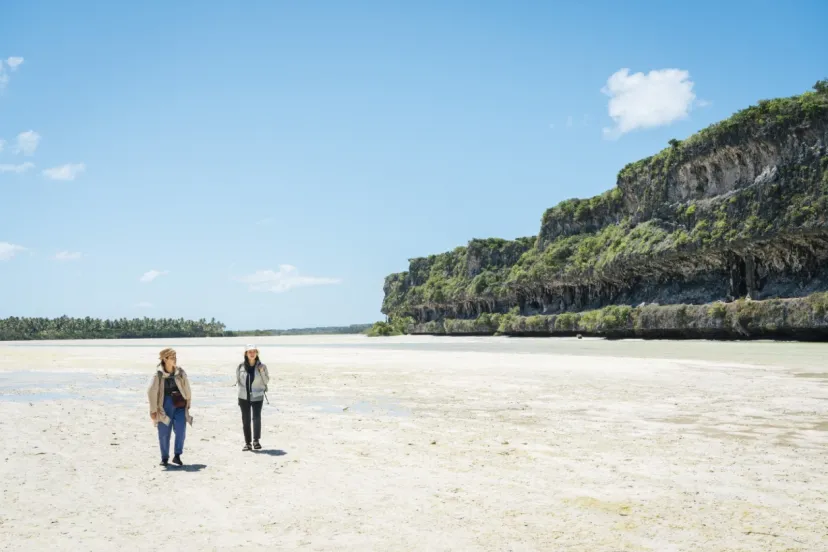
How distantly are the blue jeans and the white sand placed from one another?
292 mm

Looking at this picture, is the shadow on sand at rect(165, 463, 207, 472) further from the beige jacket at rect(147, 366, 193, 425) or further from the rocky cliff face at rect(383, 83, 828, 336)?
the rocky cliff face at rect(383, 83, 828, 336)

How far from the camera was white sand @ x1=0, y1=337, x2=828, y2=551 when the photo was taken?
6.66 metres

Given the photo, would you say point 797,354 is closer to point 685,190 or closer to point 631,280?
point 685,190

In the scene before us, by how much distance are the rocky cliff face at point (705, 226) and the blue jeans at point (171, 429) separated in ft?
165

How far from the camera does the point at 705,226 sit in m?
63.7

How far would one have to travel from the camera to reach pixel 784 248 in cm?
5362

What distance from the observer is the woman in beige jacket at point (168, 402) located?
10180mm

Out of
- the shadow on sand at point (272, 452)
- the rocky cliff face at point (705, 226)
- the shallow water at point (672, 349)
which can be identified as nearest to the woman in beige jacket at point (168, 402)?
the shadow on sand at point (272, 452)

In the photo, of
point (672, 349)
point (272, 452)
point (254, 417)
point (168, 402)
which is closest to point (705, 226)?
point (672, 349)

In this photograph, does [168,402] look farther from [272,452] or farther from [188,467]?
[272,452]

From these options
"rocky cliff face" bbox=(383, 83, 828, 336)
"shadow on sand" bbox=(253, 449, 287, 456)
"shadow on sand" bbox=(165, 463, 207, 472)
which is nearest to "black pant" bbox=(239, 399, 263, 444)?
"shadow on sand" bbox=(253, 449, 287, 456)

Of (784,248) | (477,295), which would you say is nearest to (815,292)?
(784,248)

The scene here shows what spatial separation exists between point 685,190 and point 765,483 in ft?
219

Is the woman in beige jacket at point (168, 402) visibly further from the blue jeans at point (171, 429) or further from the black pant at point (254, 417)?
the black pant at point (254, 417)
